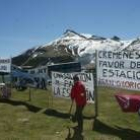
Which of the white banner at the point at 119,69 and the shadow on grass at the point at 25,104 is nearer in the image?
the white banner at the point at 119,69

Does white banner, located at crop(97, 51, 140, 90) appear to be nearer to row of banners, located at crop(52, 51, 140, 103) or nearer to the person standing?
row of banners, located at crop(52, 51, 140, 103)

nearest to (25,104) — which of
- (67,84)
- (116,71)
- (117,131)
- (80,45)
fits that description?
(67,84)

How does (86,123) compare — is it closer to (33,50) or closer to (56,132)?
(56,132)

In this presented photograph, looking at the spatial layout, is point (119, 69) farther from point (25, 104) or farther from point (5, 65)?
point (5, 65)

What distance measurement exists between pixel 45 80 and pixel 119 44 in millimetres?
114285

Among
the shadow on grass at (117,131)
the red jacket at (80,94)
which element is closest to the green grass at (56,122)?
the shadow on grass at (117,131)

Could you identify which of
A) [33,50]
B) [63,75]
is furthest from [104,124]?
[33,50]

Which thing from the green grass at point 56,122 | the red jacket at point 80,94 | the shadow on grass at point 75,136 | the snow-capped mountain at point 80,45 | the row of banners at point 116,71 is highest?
the snow-capped mountain at point 80,45

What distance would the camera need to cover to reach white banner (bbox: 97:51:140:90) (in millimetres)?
17578

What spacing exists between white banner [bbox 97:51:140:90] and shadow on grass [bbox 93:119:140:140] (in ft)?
5.98

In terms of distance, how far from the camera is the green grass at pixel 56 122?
1589 cm

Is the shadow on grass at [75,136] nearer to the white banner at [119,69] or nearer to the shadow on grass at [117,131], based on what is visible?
the shadow on grass at [117,131]

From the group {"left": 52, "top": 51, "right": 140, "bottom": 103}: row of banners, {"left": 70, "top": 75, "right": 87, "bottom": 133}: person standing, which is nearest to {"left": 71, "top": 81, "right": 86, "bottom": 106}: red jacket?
{"left": 70, "top": 75, "right": 87, "bottom": 133}: person standing

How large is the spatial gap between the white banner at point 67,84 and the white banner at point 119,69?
44 cm
